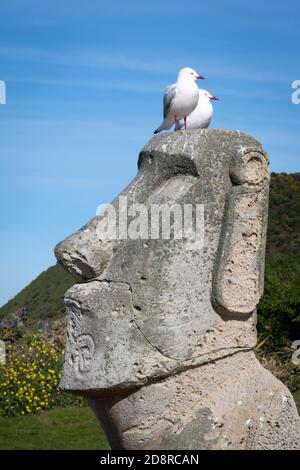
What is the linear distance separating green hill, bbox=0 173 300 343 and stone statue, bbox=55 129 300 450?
339 inches

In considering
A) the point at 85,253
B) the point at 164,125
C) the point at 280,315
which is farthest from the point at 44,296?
the point at 85,253

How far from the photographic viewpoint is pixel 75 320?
14.4 feet

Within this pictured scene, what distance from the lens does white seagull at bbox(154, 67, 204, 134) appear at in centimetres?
541

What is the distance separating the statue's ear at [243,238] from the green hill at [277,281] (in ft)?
28.1

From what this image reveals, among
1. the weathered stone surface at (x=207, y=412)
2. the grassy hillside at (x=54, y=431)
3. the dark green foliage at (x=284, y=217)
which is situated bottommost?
the grassy hillside at (x=54, y=431)

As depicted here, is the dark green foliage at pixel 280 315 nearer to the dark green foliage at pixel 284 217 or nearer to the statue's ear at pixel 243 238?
the dark green foliage at pixel 284 217

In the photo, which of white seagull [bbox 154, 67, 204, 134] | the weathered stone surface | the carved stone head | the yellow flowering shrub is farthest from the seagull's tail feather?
the yellow flowering shrub

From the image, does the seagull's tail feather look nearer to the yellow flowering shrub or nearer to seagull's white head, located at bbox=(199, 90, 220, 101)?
seagull's white head, located at bbox=(199, 90, 220, 101)

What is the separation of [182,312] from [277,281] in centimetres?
1006

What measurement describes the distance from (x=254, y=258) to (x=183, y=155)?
0.73 meters

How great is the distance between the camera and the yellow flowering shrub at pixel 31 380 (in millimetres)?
10977

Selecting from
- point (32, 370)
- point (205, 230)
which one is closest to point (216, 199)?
point (205, 230)

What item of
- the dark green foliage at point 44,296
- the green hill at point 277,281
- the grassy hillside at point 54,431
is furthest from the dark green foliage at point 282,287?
the dark green foliage at point 44,296
